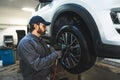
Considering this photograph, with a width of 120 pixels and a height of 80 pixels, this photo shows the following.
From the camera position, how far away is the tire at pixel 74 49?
189cm

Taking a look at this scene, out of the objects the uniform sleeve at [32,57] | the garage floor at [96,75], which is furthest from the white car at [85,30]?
the garage floor at [96,75]

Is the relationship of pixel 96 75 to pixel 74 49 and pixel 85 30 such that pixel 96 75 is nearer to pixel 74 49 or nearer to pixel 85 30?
pixel 74 49

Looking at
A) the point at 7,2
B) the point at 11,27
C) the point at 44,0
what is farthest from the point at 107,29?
the point at 11,27

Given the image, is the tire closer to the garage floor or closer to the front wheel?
the front wheel

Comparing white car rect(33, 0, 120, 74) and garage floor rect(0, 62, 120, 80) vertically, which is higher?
white car rect(33, 0, 120, 74)

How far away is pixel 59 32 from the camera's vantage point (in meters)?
2.24

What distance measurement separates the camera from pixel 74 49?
6.75 feet

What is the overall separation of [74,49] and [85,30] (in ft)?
0.95

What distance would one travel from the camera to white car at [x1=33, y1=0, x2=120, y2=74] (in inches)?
64.0

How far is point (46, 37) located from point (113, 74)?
2738 mm

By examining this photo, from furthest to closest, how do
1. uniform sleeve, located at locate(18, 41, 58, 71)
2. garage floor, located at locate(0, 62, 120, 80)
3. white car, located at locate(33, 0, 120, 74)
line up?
garage floor, located at locate(0, 62, 120, 80) < uniform sleeve, located at locate(18, 41, 58, 71) < white car, located at locate(33, 0, 120, 74)

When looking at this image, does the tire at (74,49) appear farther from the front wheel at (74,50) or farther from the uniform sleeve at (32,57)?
the uniform sleeve at (32,57)

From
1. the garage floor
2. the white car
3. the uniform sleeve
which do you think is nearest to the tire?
the white car

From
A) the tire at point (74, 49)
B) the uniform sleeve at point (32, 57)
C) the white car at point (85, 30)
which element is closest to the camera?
the white car at point (85, 30)
